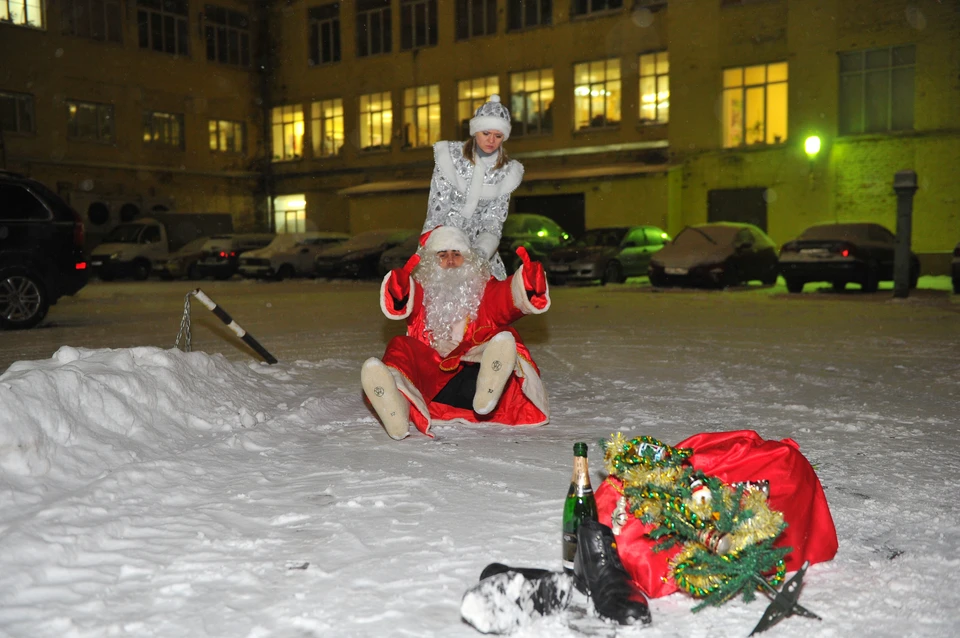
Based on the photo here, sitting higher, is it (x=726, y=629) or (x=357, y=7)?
(x=357, y=7)

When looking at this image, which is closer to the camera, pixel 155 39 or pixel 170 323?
pixel 170 323

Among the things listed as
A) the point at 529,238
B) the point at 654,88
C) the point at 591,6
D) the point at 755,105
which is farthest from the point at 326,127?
the point at 755,105

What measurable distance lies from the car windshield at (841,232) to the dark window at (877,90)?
6819 mm

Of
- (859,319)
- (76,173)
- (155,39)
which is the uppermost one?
(155,39)

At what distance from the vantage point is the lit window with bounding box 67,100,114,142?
1194 inches

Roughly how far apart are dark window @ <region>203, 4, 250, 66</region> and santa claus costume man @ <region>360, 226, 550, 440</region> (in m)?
33.1

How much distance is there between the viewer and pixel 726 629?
2564 mm

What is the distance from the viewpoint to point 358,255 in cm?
2303

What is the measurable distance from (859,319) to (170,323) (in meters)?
9.09

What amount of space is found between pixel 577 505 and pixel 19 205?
9924 mm

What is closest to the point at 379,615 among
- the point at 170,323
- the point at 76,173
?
the point at 170,323

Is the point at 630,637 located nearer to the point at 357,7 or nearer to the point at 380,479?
the point at 380,479

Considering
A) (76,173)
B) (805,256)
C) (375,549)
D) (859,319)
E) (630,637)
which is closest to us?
(630,637)

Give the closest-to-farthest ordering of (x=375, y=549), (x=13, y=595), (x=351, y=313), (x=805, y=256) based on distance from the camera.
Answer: (x=13, y=595), (x=375, y=549), (x=351, y=313), (x=805, y=256)
